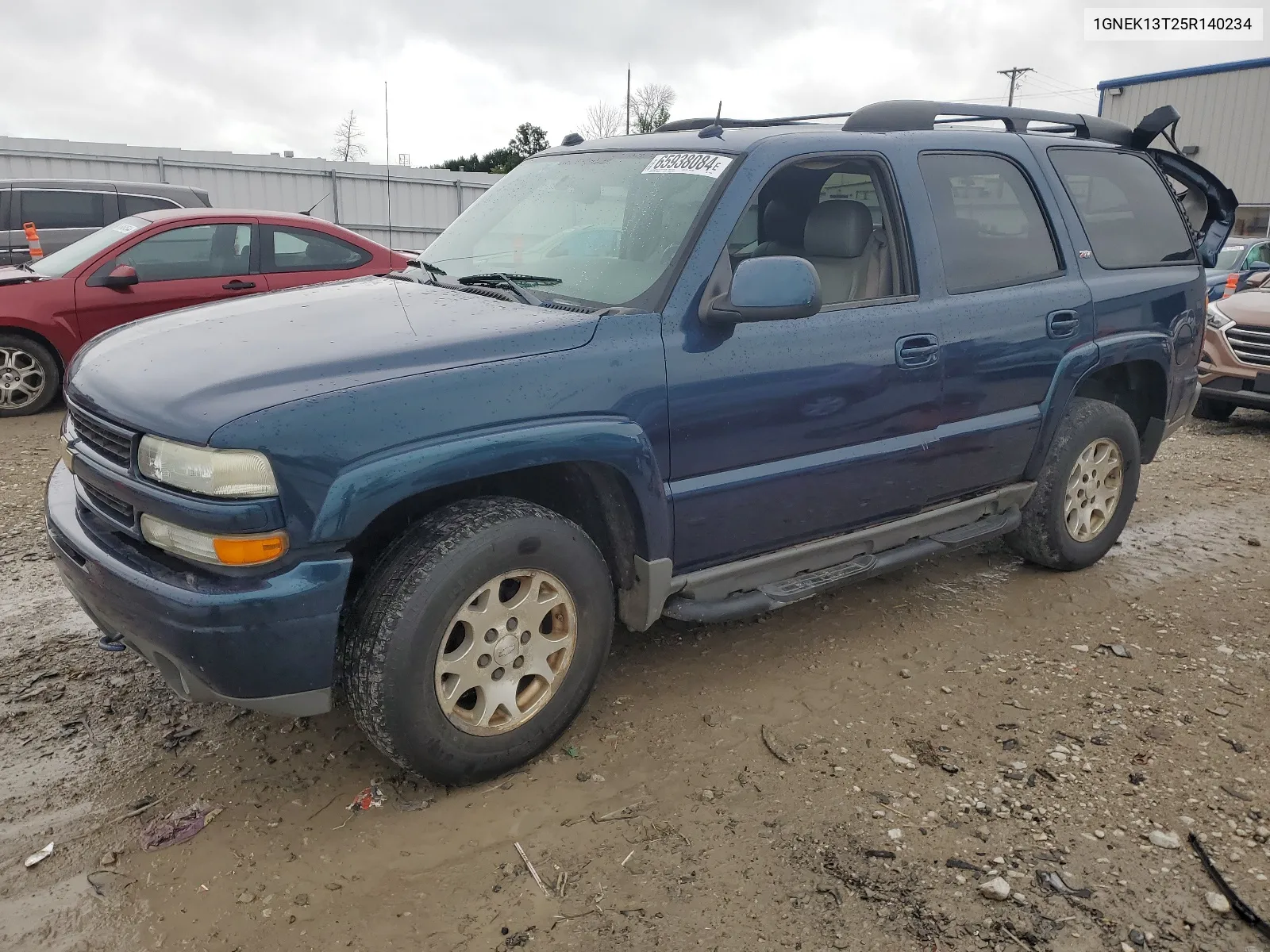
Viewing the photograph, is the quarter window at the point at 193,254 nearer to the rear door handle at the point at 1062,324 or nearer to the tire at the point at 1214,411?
the rear door handle at the point at 1062,324

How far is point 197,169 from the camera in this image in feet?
54.5

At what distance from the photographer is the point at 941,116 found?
3996mm

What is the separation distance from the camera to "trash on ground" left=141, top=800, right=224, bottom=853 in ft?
8.68

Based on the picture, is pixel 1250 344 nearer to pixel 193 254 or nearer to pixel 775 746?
pixel 775 746

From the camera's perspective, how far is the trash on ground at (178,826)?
8.68 feet

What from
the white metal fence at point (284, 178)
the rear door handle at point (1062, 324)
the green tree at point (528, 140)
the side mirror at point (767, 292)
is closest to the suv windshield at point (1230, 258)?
the rear door handle at point (1062, 324)

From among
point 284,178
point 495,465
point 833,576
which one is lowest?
point 833,576

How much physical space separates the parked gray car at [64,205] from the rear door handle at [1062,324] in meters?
9.21

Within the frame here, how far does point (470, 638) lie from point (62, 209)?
9739mm

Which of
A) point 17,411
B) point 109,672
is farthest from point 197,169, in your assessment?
point 109,672

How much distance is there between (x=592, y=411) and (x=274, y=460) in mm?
893

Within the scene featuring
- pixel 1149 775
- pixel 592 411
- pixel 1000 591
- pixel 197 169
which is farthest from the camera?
pixel 197 169

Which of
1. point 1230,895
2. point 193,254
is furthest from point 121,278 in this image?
point 1230,895

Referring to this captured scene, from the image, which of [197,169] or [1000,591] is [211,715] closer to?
[1000,591]
